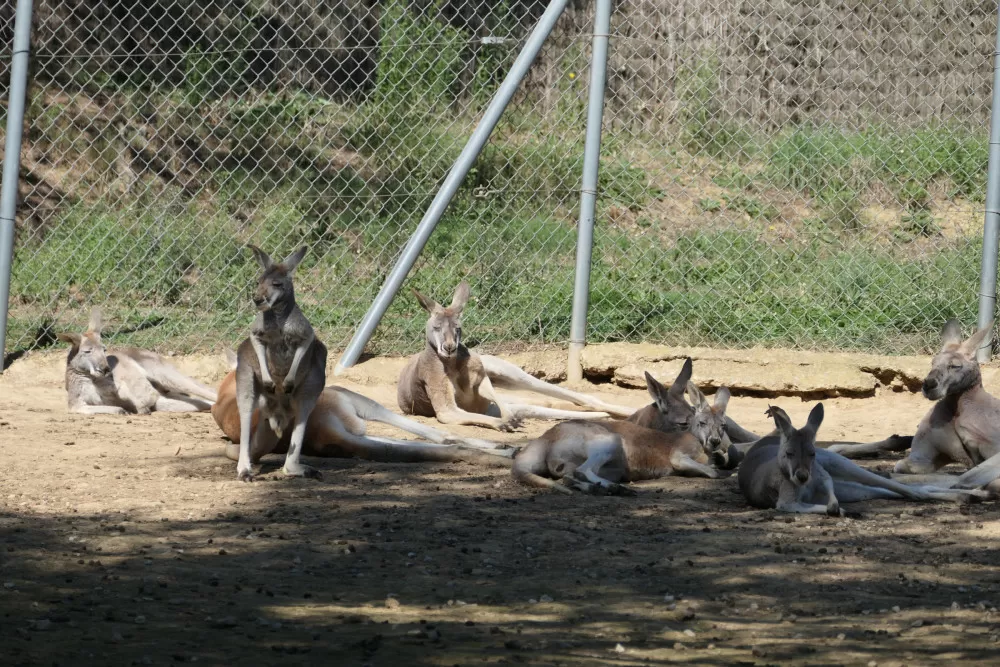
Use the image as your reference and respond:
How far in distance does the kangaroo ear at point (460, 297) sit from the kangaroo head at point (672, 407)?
1886 mm

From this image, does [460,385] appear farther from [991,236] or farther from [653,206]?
[991,236]

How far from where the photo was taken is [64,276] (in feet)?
30.4

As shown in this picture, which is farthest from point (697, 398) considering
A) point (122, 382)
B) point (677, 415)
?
point (122, 382)

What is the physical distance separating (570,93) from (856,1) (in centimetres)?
216

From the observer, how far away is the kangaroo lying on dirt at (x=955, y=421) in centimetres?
607

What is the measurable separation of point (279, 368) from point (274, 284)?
0.41 m

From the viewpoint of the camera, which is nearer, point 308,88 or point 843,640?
point 843,640

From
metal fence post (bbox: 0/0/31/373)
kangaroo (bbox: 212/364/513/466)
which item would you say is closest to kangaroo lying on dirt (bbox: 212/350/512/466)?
kangaroo (bbox: 212/364/513/466)

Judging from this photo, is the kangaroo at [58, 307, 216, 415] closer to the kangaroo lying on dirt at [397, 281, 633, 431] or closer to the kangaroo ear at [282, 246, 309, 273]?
the kangaroo lying on dirt at [397, 281, 633, 431]

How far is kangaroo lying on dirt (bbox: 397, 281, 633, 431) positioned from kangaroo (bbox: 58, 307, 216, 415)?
1.32 meters

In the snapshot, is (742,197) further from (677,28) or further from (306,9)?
(306,9)

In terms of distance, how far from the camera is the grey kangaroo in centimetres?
597

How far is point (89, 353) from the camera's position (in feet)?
26.5

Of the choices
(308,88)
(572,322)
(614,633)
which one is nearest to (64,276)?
(308,88)
